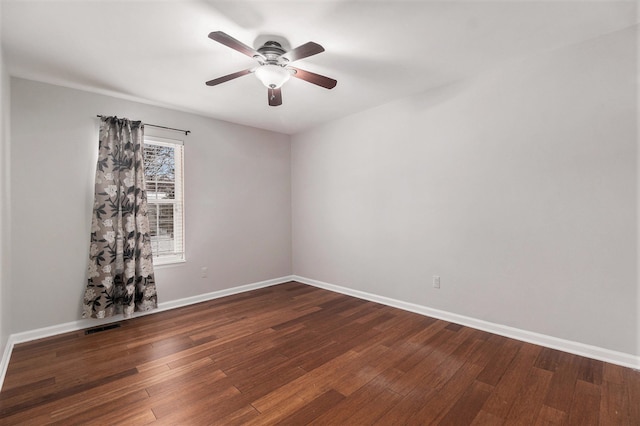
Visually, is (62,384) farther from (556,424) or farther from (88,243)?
(556,424)

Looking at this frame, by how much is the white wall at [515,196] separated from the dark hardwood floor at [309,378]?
43 centimetres

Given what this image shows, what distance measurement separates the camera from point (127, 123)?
3.46m

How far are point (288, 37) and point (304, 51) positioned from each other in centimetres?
32

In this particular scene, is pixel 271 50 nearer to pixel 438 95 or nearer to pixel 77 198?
pixel 438 95

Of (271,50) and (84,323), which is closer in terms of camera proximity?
(271,50)

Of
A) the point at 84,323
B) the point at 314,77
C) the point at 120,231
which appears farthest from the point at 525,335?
the point at 84,323

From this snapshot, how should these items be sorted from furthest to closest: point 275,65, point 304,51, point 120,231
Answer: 1. point 120,231
2. point 275,65
3. point 304,51

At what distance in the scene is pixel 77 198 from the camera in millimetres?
3230

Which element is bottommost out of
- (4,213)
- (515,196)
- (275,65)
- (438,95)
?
(4,213)

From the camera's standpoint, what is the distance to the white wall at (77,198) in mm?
2967

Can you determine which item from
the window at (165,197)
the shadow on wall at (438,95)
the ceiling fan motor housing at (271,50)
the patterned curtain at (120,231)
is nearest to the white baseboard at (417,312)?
the patterned curtain at (120,231)

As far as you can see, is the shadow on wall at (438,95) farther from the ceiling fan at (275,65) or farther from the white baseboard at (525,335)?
the white baseboard at (525,335)

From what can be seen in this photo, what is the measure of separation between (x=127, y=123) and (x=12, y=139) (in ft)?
3.26

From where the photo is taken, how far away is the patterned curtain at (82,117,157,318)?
129 inches
